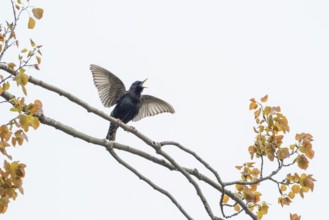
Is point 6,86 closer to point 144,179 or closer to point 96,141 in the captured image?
point 96,141

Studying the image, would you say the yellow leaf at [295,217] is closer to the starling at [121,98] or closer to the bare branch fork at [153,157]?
the bare branch fork at [153,157]

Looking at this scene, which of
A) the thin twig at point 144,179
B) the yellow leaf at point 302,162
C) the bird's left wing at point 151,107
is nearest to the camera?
the thin twig at point 144,179

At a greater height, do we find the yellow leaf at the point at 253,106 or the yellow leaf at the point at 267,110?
the yellow leaf at the point at 253,106

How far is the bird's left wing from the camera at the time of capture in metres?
11.4

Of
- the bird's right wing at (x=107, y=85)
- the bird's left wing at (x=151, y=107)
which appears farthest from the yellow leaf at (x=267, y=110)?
the bird's left wing at (x=151, y=107)

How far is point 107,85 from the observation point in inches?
434

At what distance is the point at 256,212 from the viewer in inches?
265

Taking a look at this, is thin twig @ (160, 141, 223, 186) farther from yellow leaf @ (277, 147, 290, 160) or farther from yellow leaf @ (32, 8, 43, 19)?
yellow leaf @ (32, 8, 43, 19)

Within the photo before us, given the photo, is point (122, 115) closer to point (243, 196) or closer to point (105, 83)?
point (105, 83)

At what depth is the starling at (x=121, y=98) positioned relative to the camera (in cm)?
1081

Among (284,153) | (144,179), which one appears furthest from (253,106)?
(144,179)

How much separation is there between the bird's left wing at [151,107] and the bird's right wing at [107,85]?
0.52 metres

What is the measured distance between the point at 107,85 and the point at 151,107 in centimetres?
106

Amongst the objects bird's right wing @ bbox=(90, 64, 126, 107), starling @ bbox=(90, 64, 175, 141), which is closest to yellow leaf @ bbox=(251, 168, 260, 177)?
starling @ bbox=(90, 64, 175, 141)
